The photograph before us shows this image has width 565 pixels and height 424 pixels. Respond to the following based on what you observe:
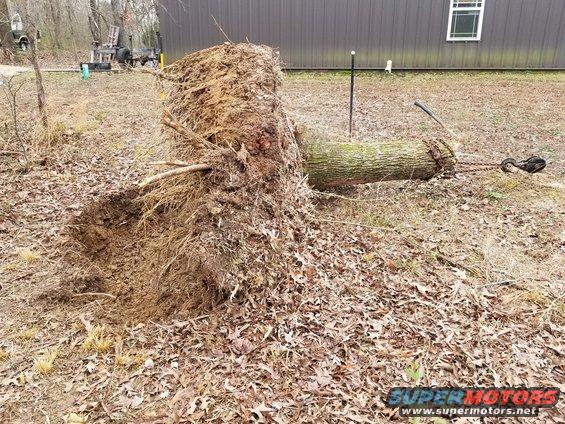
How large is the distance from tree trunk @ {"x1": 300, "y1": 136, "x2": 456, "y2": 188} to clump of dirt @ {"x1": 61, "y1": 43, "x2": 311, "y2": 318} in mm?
374

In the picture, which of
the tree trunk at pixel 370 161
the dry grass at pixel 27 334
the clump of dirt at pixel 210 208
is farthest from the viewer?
the tree trunk at pixel 370 161

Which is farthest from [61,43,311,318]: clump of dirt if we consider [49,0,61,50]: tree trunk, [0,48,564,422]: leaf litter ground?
[49,0,61,50]: tree trunk

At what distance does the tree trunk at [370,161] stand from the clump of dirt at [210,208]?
1.23 ft

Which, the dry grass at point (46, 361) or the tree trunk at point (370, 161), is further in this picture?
the tree trunk at point (370, 161)

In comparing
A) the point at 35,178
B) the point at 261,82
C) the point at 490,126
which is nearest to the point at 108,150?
the point at 35,178

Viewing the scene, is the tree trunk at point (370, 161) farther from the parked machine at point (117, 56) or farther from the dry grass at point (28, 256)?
the parked machine at point (117, 56)

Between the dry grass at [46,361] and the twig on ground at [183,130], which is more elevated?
the twig on ground at [183,130]

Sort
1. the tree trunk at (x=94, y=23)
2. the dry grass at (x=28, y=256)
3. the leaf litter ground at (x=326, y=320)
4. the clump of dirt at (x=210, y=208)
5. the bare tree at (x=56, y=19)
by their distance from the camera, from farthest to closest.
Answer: the bare tree at (x=56, y=19)
the tree trunk at (x=94, y=23)
the dry grass at (x=28, y=256)
the clump of dirt at (x=210, y=208)
the leaf litter ground at (x=326, y=320)

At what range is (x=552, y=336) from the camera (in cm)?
308

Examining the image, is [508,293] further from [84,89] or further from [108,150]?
[84,89]

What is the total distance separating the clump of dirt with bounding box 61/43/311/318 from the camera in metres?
3.41

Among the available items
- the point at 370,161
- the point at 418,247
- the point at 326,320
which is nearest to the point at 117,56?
the point at 370,161

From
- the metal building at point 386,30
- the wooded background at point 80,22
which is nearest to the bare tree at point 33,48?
the metal building at point 386,30

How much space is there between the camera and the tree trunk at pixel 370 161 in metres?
4.95
